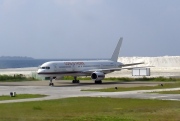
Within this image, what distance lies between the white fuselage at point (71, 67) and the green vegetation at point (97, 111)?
102 feet

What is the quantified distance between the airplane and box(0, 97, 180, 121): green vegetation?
31.2 meters

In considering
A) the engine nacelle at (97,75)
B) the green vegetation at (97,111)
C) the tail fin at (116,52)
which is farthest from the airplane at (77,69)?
the green vegetation at (97,111)

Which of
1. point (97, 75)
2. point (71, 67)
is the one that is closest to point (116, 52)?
point (97, 75)

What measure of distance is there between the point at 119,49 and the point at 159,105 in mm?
53561

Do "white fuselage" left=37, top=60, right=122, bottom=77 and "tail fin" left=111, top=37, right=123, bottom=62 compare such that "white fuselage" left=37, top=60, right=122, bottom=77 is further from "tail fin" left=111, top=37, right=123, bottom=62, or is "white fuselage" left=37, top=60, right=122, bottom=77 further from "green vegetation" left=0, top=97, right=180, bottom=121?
"green vegetation" left=0, top=97, right=180, bottom=121

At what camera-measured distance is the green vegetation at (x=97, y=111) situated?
24.7m

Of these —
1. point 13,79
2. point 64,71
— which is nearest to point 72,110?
point 64,71

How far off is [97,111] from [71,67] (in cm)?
4207

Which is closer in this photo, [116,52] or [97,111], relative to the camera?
[97,111]

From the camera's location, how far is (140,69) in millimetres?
90812

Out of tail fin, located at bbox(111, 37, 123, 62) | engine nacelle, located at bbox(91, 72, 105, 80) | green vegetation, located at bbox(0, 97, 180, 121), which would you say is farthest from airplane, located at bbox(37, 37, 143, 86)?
green vegetation, located at bbox(0, 97, 180, 121)

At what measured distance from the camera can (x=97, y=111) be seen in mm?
29672

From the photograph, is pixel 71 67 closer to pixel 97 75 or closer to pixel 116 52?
pixel 97 75

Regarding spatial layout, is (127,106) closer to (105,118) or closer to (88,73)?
(105,118)
